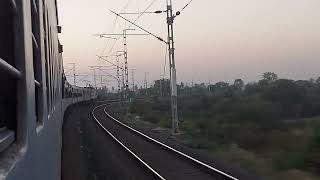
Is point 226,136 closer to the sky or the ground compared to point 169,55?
closer to the ground

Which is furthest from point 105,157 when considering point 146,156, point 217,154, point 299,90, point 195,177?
point 299,90

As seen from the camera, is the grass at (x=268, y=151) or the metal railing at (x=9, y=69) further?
the grass at (x=268, y=151)

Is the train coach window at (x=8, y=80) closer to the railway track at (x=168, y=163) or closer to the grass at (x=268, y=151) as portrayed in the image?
the railway track at (x=168, y=163)

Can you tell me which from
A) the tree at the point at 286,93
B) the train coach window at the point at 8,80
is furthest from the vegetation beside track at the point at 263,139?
the train coach window at the point at 8,80

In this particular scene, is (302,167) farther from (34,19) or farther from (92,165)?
(34,19)

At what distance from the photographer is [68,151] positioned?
2400 centimetres

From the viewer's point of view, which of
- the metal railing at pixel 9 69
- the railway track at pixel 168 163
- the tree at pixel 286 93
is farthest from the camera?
the tree at pixel 286 93

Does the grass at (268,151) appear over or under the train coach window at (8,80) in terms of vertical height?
under

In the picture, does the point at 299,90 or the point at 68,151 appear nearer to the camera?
the point at 68,151

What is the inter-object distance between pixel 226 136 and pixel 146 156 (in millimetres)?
10307

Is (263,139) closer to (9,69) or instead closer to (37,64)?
(37,64)

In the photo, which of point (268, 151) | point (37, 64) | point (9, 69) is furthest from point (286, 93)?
point (9, 69)

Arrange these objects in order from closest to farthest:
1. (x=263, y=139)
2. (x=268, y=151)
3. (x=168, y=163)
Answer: (x=168, y=163) < (x=268, y=151) < (x=263, y=139)

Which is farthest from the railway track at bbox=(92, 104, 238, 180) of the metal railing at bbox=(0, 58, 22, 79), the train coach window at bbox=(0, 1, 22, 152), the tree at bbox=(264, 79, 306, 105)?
the tree at bbox=(264, 79, 306, 105)
